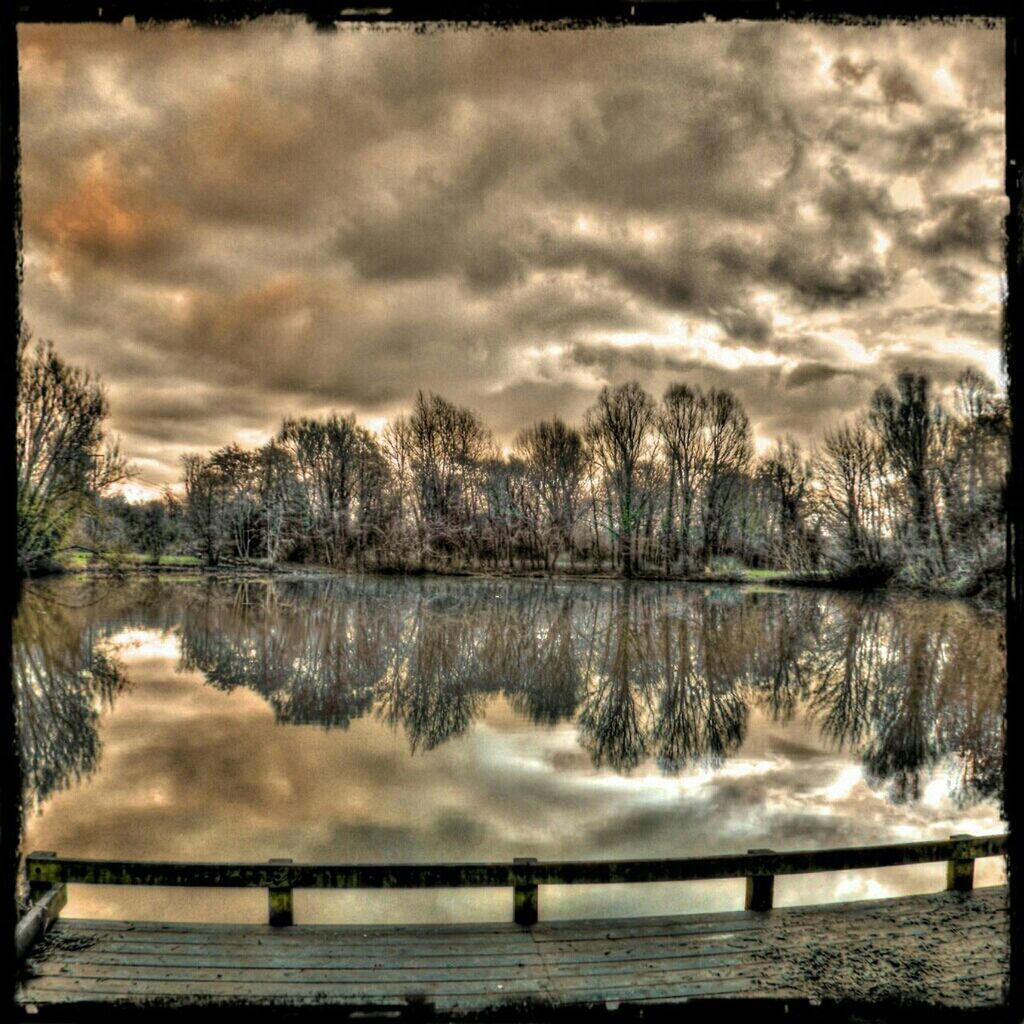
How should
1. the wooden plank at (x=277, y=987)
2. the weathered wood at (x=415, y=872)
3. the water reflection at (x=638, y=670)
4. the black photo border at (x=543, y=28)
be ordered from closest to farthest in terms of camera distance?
the black photo border at (x=543, y=28) < the wooden plank at (x=277, y=987) < the weathered wood at (x=415, y=872) < the water reflection at (x=638, y=670)

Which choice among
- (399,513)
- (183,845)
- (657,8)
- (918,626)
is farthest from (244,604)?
(657,8)

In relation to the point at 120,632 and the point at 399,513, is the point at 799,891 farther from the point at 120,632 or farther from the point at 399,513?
the point at 399,513

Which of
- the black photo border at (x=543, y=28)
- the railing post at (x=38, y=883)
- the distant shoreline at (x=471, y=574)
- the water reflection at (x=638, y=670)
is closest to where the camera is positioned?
the black photo border at (x=543, y=28)

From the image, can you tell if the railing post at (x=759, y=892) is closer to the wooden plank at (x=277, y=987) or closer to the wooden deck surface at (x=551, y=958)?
the wooden deck surface at (x=551, y=958)

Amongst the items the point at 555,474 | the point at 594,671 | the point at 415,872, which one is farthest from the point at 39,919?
the point at 555,474

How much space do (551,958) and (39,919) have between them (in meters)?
2.82

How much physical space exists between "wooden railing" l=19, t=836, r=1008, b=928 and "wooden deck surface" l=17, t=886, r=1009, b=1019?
0.20 metres

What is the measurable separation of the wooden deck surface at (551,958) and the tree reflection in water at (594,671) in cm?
186

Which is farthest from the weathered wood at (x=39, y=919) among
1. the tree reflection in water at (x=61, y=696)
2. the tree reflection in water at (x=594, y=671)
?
the tree reflection in water at (x=594, y=671)

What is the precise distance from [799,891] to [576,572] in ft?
110

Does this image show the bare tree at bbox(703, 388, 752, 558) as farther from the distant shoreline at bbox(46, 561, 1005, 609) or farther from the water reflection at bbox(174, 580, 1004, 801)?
the water reflection at bbox(174, 580, 1004, 801)

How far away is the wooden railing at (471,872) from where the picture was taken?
3.39 metres

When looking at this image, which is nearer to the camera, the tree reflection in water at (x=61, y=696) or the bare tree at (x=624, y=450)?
the tree reflection in water at (x=61, y=696)

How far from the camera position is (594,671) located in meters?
16.2
